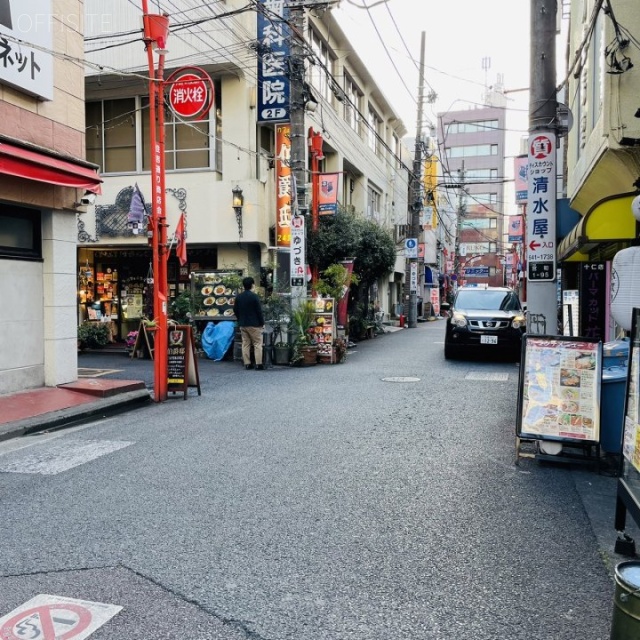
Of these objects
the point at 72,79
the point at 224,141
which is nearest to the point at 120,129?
the point at 224,141

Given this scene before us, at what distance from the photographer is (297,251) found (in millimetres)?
14148

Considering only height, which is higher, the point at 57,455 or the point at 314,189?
the point at 314,189

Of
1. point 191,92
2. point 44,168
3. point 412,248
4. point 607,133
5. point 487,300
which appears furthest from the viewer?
point 412,248

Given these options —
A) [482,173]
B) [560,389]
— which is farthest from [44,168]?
[482,173]

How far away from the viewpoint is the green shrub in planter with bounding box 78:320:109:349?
1630 cm

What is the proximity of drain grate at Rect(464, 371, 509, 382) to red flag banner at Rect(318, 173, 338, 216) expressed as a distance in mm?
7598

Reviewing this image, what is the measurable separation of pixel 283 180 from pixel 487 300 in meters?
6.14

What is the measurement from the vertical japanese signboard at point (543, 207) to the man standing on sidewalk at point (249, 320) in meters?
6.79

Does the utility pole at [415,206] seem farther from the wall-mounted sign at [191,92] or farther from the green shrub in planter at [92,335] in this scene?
the wall-mounted sign at [191,92]

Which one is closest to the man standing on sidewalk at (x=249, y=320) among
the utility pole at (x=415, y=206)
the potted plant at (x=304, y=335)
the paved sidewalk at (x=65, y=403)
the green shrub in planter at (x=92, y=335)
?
the potted plant at (x=304, y=335)

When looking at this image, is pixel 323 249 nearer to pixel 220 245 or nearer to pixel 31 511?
pixel 220 245

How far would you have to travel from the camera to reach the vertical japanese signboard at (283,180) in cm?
1523

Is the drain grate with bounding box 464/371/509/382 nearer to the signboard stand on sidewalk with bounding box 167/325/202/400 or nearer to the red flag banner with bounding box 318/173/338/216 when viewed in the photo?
the signboard stand on sidewalk with bounding box 167/325/202/400

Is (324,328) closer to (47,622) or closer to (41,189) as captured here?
(41,189)
